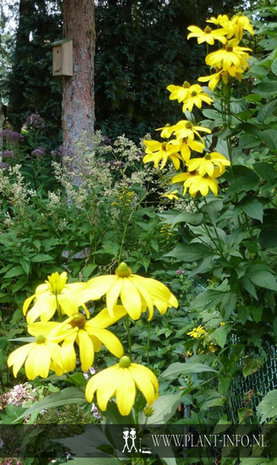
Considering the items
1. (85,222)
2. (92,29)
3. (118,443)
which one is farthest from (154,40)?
(118,443)

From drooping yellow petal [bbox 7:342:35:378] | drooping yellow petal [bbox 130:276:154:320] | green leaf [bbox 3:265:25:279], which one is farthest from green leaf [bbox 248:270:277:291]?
green leaf [bbox 3:265:25:279]

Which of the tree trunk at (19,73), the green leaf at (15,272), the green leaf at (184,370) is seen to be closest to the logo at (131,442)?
the green leaf at (184,370)

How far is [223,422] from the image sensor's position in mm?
1794

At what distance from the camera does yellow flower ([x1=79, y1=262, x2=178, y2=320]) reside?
2.89 ft

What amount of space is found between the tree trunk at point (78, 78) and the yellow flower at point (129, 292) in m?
4.23

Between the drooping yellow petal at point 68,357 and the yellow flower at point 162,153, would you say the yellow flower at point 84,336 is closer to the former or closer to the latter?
the drooping yellow petal at point 68,357

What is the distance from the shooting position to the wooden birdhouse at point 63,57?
16.2 feet

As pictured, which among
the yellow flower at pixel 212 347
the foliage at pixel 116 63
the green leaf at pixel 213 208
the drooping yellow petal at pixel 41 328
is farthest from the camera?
the foliage at pixel 116 63

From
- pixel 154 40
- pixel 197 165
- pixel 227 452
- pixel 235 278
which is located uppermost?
pixel 154 40

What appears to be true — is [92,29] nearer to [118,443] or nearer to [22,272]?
[22,272]

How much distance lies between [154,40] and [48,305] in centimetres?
740

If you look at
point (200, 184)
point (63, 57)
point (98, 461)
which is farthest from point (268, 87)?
point (63, 57)

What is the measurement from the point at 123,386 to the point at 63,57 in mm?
4526

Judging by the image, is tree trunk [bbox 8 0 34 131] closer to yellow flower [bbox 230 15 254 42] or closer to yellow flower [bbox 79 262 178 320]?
yellow flower [bbox 230 15 254 42]
